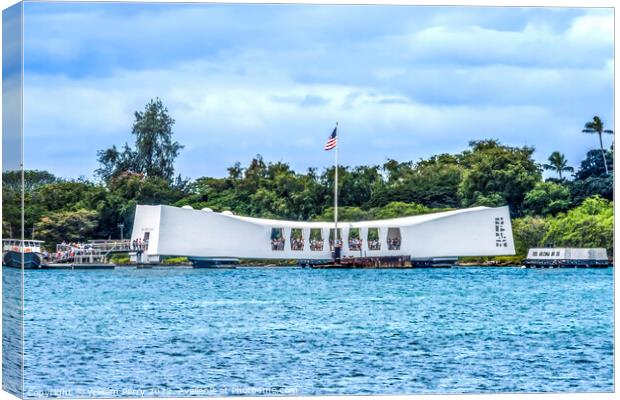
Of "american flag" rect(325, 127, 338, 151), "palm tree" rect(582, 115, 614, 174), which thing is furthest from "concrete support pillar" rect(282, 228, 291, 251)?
"palm tree" rect(582, 115, 614, 174)

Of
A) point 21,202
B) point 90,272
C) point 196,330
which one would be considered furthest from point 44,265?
point 21,202

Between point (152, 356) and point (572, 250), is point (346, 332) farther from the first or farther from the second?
point (572, 250)

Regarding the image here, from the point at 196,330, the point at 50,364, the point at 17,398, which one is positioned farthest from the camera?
the point at 196,330

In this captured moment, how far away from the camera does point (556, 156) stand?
70.4 feet

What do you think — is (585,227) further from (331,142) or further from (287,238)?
(287,238)

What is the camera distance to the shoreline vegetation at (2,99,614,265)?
2298 centimetres

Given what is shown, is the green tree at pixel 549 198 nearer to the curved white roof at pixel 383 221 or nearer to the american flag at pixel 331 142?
the curved white roof at pixel 383 221

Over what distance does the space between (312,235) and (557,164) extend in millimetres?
10008

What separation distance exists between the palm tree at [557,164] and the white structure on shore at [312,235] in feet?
17.1

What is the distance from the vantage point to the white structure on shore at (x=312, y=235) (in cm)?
2867

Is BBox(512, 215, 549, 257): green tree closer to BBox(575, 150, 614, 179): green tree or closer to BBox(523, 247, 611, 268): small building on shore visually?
BBox(523, 247, 611, 268): small building on shore

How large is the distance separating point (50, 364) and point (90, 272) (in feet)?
52.2

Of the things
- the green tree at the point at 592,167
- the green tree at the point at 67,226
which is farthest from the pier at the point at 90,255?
the green tree at the point at 592,167

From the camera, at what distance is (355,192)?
96.0 feet
